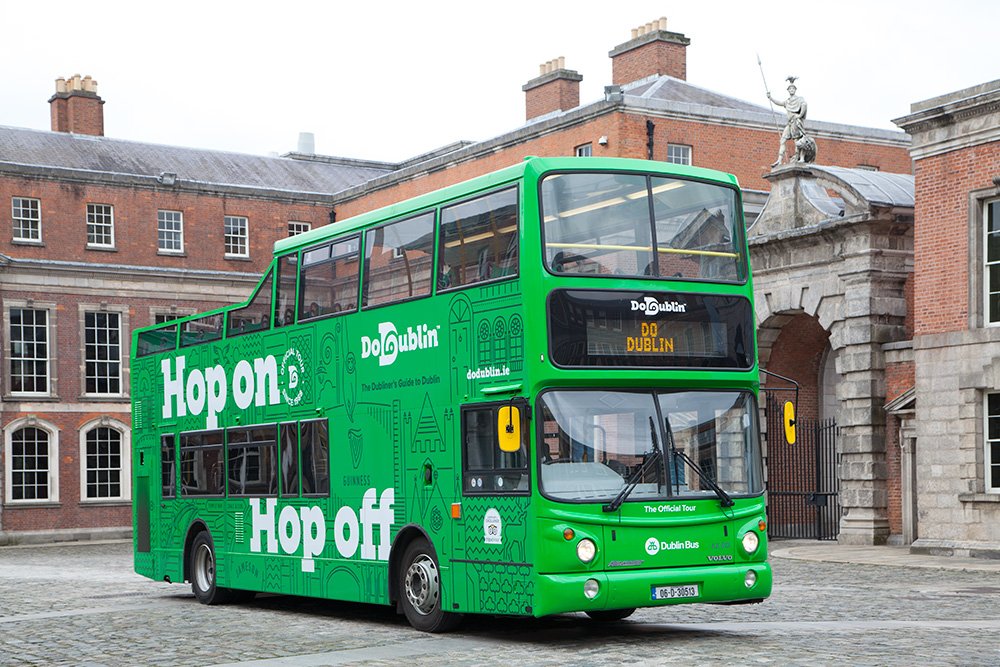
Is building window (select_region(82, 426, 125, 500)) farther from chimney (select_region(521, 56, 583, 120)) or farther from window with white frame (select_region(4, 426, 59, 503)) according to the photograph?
chimney (select_region(521, 56, 583, 120))

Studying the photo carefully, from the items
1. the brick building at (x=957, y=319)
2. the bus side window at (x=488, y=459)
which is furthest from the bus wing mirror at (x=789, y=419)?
the brick building at (x=957, y=319)

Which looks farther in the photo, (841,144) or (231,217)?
(231,217)

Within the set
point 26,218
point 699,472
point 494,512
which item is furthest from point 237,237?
point 699,472

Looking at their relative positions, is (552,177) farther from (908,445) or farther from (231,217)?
(231,217)

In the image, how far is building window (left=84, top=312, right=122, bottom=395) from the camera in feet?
139

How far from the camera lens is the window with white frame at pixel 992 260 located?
2459 cm

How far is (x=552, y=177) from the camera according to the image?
13312mm

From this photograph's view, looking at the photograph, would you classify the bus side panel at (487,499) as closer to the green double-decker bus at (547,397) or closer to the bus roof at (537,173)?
the green double-decker bus at (547,397)

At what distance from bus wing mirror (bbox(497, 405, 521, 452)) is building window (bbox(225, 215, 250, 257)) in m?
33.7

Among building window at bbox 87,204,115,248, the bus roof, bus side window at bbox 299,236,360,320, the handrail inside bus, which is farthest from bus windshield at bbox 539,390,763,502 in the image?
building window at bbox 87,204,115,248

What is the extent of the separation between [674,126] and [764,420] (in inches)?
370

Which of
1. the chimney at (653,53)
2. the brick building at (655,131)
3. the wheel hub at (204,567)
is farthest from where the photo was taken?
the chimney at (653,53)

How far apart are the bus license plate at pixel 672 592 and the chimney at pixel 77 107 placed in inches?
1454

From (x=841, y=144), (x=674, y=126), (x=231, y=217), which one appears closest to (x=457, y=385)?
(x=674, y=126)
